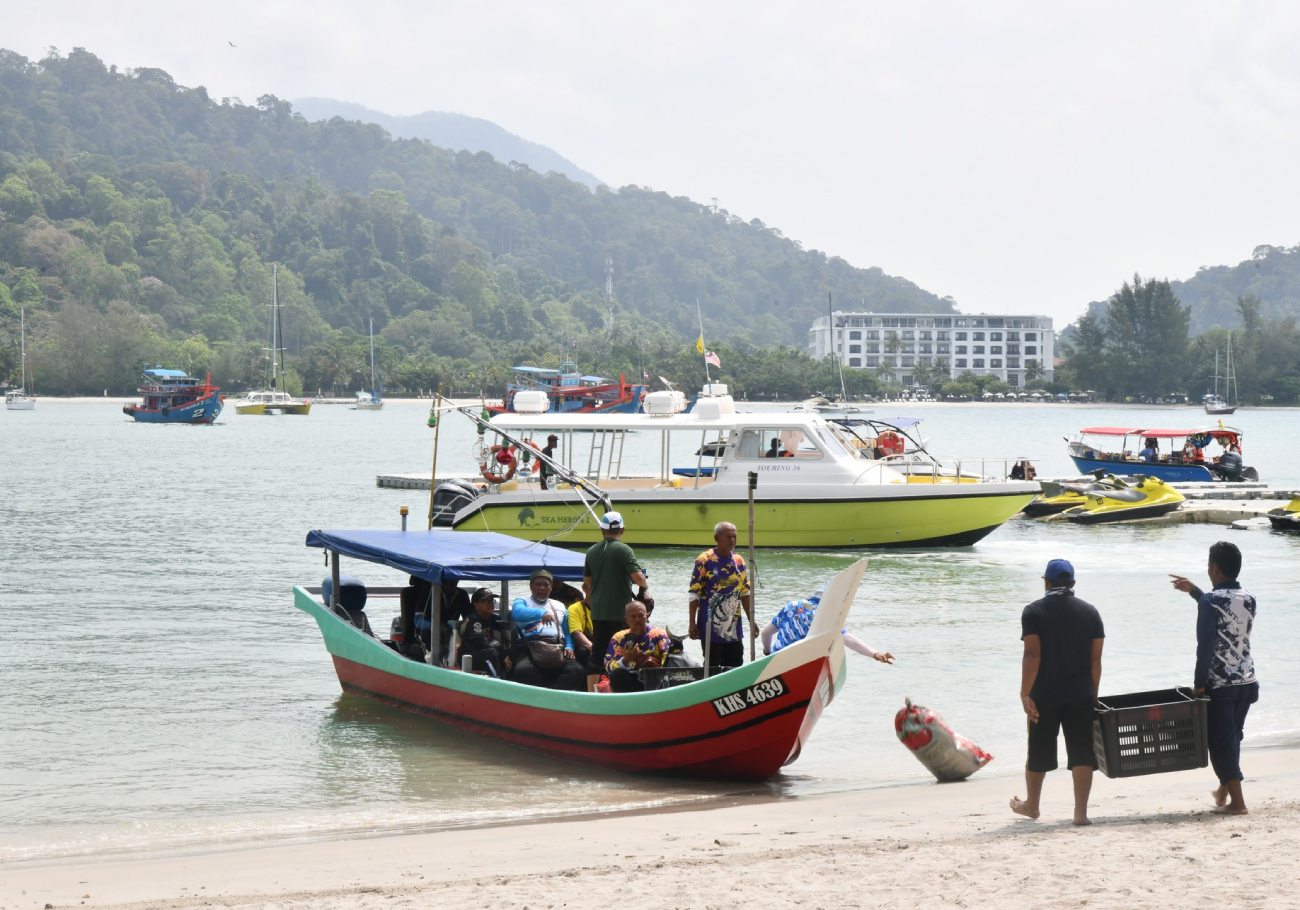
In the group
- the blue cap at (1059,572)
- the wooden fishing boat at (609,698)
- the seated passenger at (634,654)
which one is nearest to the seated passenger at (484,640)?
the wooden fishing boat at (609,698)

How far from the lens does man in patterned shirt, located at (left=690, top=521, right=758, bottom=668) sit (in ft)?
35.2

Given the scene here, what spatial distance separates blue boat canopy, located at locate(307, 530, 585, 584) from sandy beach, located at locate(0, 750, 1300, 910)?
297 centimetres

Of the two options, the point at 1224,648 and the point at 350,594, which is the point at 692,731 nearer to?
the point at 1224,648

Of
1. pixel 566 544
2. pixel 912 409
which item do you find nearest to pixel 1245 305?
pixel 912 409

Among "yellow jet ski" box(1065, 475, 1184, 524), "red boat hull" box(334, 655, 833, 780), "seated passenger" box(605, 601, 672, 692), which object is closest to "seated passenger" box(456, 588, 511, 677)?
"red boat hull" box(334, 655, 833, 780)

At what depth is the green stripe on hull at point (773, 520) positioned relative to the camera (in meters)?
25.5

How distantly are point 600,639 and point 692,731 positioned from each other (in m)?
1.53

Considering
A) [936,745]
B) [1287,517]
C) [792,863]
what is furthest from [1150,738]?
[1287,517]

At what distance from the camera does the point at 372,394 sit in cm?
16925

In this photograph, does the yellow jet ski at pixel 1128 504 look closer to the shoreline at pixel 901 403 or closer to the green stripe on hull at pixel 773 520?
the green stripe on hull at pixel 773 520

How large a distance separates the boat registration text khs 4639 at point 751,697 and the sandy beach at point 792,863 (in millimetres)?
760

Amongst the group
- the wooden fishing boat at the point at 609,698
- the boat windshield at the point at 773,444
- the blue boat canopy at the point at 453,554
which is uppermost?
the boat windshield at the point at 773,444

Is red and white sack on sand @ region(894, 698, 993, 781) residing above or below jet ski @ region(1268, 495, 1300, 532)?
below

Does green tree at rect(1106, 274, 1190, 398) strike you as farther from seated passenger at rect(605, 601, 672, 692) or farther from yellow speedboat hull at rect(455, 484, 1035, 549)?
seated passenger at rect(605, 601, 672, 692)
